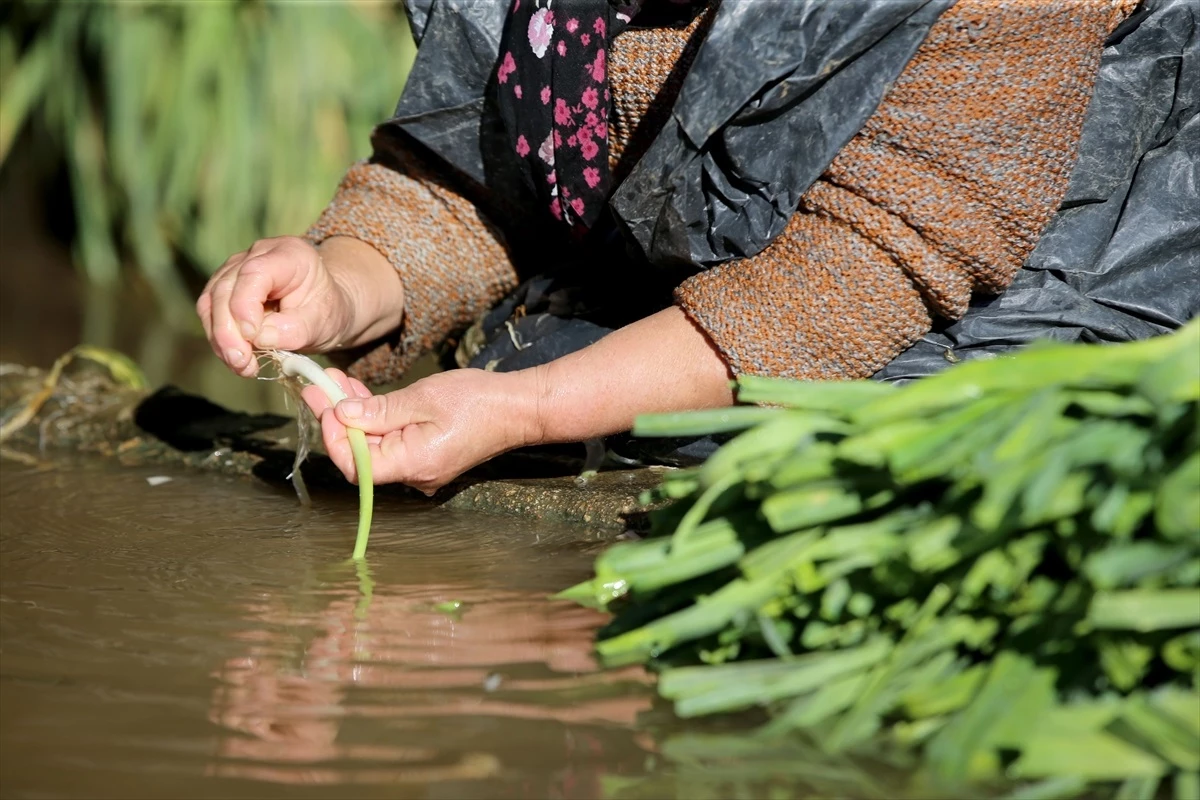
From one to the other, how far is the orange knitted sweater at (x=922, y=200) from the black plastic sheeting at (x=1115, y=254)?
109 mm

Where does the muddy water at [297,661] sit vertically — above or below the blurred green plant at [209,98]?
below

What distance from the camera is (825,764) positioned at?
125cm

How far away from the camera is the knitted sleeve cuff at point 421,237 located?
2514mm

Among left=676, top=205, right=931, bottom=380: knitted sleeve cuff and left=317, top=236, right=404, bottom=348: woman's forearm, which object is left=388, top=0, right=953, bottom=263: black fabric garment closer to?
left=676, top=205, right=931, bottom=380: knitted sleeve cuff

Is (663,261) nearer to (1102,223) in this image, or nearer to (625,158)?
(625,158)

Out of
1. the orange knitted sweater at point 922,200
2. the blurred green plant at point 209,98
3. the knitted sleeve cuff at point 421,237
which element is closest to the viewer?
the orange knitted sweater at point 922,200

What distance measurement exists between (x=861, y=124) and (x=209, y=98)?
10.7 feet

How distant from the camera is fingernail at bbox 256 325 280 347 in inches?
81.3

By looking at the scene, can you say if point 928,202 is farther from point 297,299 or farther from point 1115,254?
point 297,299

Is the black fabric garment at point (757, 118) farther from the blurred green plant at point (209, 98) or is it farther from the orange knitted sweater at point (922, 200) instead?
the blurred green plant at point (209, 98)

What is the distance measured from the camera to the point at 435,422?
1.95 metres

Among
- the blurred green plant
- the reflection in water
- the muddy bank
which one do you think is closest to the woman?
the muddy bank

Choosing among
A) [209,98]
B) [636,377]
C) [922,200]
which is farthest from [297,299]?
[209,98]

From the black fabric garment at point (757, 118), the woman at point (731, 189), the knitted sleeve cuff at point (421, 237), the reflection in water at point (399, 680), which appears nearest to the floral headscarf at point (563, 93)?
the woman at point (731, 189)
